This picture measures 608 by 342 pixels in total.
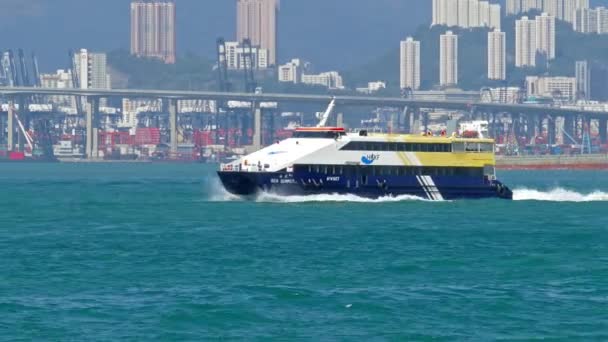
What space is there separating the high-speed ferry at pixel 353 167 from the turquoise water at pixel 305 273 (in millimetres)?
1553

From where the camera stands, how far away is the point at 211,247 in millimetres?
45344

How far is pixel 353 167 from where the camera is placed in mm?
64125

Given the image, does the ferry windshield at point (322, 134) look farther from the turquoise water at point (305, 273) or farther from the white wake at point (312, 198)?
the turquoise water at point (305, 273)

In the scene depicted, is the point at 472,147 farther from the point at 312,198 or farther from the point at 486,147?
the point at 312,198

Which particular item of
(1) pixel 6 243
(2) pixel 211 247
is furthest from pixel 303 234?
(1) pixel 6 243

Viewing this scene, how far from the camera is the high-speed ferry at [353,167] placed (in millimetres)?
63812

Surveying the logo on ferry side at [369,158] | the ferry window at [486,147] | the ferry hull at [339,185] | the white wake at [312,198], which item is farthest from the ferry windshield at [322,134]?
the ferry window at [486,147]

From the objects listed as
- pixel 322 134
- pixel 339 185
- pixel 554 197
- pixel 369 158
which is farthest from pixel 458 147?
pixel 554 197

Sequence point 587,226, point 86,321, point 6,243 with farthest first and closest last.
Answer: point 587,226
point 6,243
point 86,321

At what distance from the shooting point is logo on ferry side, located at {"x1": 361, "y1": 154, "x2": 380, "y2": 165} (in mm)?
64250

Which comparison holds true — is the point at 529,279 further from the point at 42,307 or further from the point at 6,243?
the point at 6,243

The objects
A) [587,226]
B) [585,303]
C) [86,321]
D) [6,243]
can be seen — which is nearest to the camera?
[86,321]

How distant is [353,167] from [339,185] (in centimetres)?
91

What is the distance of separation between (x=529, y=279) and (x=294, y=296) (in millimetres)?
6468
